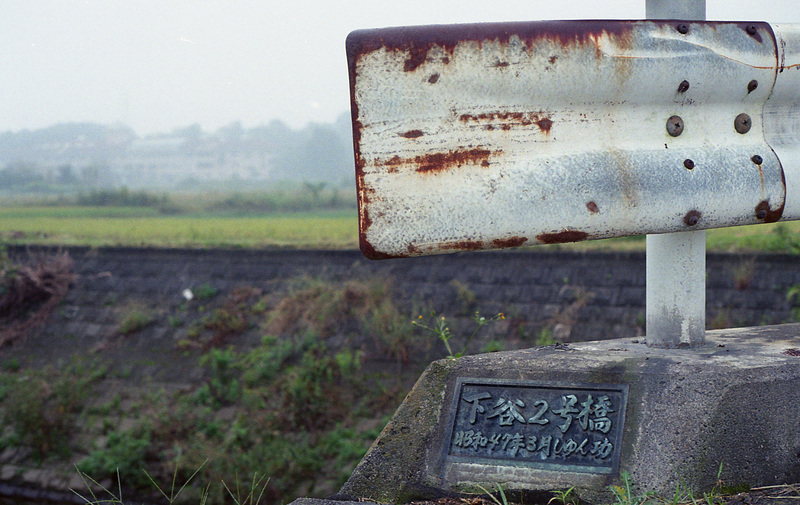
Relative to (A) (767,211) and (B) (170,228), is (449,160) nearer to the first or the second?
(A) (767,211)

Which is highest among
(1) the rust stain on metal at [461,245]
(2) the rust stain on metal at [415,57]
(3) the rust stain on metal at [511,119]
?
(2) the rust stain on metal at [415,57]

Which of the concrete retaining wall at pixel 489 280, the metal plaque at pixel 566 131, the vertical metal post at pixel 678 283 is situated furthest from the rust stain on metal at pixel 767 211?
the concrete retaining wall at pixel 489 280

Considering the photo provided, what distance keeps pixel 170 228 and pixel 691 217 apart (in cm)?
867

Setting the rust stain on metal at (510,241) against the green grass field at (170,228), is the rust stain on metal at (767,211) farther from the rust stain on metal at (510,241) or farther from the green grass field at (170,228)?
the green grass field at (170,228)

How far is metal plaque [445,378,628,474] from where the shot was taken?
203 centimetres

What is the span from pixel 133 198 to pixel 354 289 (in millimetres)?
5110

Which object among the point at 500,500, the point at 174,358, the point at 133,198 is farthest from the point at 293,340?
the point at 500,500

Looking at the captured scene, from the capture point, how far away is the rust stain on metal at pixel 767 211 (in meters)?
2.20

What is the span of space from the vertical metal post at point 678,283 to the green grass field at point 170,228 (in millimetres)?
5940

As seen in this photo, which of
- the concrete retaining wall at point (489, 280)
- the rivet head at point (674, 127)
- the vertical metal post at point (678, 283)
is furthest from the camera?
the concrete retaining wall at point (489, 280)

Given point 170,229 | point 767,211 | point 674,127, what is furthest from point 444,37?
point 170,229

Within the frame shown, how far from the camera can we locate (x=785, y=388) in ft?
6.63

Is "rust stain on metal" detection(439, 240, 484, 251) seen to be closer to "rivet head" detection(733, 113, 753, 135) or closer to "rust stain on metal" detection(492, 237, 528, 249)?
"rust stain on metal" detection(492, 237, 528, 249)

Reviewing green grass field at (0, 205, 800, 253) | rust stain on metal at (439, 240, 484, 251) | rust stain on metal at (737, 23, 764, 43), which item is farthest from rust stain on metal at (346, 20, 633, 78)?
green grass field at (0, 205, 800, 253)
